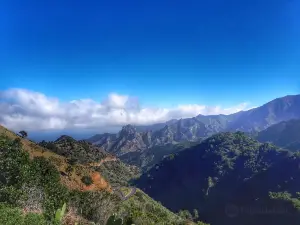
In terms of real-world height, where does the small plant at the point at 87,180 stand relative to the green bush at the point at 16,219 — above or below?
below

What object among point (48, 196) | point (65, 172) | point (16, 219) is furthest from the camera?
point (65, 172)

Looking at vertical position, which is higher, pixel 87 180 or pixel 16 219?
pixel 16 219

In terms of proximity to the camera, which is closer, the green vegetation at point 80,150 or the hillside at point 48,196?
the hillside at point 48,196

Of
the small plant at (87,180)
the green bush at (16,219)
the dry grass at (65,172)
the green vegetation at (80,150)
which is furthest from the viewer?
the green vegetation at (80,150)

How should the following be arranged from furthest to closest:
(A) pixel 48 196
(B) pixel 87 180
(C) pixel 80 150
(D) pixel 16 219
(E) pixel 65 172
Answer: (C) pixel 80 150, (B) pixel 87 180, (E) pixel 65 172, (A) pixel 48 196, (D) pixel 16 219

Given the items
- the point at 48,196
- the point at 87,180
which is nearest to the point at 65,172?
the point at 87,180

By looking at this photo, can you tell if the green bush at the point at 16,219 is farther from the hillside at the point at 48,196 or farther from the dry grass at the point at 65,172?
the dry grass at the point at 65,172

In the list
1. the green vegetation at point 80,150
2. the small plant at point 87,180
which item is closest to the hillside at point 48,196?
the small plant at point 87,180

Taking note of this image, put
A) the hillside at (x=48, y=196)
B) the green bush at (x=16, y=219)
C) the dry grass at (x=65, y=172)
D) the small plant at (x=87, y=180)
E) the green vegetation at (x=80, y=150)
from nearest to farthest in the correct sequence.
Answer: the green bush at (x=16, y=219), the hillside at (x=48, y=196), the dry grass at (x=65, y=172), the small plant at (x=87, y=180), the green vegetation at (x=80, y=150)

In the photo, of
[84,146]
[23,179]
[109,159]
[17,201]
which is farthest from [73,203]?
[109,159]

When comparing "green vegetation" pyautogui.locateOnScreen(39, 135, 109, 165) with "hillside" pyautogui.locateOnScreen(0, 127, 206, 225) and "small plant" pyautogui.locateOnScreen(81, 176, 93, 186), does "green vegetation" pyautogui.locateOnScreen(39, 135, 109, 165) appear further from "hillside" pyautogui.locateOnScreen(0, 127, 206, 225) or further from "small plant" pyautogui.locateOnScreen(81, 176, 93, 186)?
"small plant" pyautogui.locateOnScreen(81, 176, 93, 186)

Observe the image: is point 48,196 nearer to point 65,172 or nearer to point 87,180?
point 65,172
